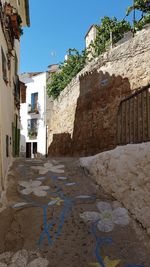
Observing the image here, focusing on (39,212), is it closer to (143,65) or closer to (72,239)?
(72,239)

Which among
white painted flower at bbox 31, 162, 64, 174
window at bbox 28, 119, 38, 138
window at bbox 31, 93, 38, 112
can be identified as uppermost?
window at bbox 31, 93, 38, 112

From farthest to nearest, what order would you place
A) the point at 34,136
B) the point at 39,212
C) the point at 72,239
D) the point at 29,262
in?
the point at 34,136
the point at 39,212
the point at 72,239
the point at 29,262

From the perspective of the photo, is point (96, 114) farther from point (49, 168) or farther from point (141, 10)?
point (141, 10)

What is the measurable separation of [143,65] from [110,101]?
6.80 ft

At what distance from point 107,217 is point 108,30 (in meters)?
21.3

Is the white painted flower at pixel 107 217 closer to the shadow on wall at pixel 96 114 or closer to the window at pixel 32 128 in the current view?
the shadow on wall at pixel 96 114

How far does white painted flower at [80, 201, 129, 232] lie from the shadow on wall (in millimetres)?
6393

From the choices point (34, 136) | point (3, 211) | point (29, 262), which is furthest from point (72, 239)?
point (34, 136)

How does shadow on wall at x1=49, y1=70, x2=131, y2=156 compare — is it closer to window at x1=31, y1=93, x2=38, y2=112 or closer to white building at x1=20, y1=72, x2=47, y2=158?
white building at x1=20, y1=72, x2=47, y2=158

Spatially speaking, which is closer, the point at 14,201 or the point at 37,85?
the point at 14,201

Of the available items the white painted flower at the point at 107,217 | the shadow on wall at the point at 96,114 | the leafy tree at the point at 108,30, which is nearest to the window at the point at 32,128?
the leafy tree at the point at 108,30

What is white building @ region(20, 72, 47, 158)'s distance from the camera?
108 feet

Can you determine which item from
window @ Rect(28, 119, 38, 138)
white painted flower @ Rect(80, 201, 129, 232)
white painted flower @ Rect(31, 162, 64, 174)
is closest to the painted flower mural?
white painted flower @ Rect(80, 201, 129, 232)

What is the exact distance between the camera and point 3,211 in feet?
18.0
